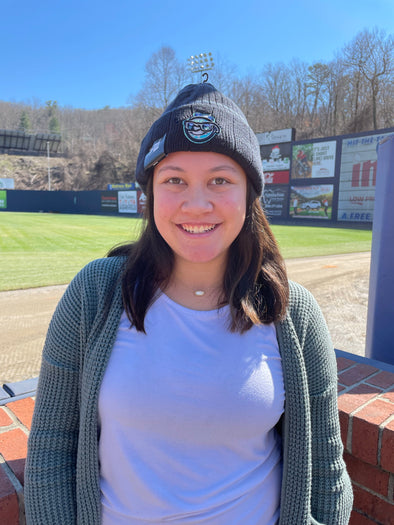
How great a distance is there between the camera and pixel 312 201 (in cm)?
3141

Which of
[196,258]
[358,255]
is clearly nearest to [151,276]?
[196,258]

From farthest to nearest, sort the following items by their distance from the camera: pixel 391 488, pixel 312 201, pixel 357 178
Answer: pixel 312 201 < pixel 357 178 < pixel 391 488

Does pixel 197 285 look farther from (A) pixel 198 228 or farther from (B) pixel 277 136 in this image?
(B) pixel 277 136

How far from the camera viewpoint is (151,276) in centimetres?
133

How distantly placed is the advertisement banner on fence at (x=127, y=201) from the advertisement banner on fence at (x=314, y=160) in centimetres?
1708

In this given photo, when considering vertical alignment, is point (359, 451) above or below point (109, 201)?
below

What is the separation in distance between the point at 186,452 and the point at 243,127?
40.2 inches

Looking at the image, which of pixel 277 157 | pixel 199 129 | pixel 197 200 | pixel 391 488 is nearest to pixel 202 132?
pixel 199 129

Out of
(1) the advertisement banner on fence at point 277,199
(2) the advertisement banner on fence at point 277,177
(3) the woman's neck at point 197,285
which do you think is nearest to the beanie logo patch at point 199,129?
(3) the woman's neck at point 197,285

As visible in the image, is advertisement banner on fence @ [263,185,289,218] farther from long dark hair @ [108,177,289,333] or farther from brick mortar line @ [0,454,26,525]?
brick mortar line @ [0,454,26,525]

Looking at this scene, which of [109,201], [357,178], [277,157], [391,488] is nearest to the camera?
[391,488]

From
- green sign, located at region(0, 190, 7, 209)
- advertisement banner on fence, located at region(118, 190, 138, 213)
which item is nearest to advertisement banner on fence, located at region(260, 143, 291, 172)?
advertisement banner on fence, located at region(118, 190, 138, 213)

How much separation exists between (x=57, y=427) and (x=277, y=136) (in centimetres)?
3660

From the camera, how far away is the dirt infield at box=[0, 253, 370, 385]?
3.94 metres
